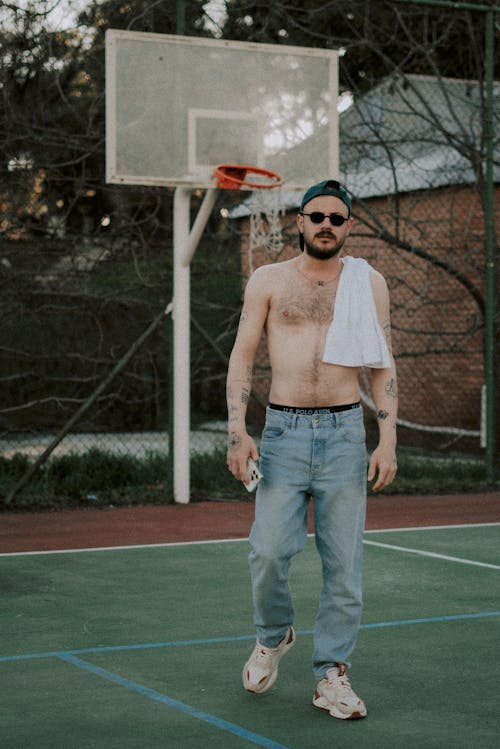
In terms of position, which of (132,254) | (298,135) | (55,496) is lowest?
(55,496)

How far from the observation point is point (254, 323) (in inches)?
195

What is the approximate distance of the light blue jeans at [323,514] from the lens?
15.9 feet

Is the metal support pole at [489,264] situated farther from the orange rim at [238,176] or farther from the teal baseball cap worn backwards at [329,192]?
the teal baseball cap worn backwards at [329,192]

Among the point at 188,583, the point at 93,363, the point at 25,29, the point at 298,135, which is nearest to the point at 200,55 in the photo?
the point at 298,135

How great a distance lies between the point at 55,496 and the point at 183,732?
7138mm

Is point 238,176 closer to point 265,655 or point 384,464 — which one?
point 384,464

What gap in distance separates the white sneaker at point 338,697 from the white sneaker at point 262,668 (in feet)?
0.70

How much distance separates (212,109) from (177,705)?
7050 mm

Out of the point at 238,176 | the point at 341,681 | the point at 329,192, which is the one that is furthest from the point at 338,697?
the point at 238,176

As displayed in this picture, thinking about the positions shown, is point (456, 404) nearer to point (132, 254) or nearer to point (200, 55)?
point (132, 254)

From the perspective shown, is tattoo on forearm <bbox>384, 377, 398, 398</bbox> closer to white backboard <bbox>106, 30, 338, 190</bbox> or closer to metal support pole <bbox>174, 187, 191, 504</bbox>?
white backboard <bbox>106, 30, 338, 190</bbox>

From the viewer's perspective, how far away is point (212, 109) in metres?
10.9

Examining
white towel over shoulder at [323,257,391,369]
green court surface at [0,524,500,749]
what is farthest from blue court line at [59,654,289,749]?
white towel over shoulder at [323,257,391,369]

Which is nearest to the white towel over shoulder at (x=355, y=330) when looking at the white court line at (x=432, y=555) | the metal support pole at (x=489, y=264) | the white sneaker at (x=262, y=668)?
the white sneaker at (x=262, y=668)
